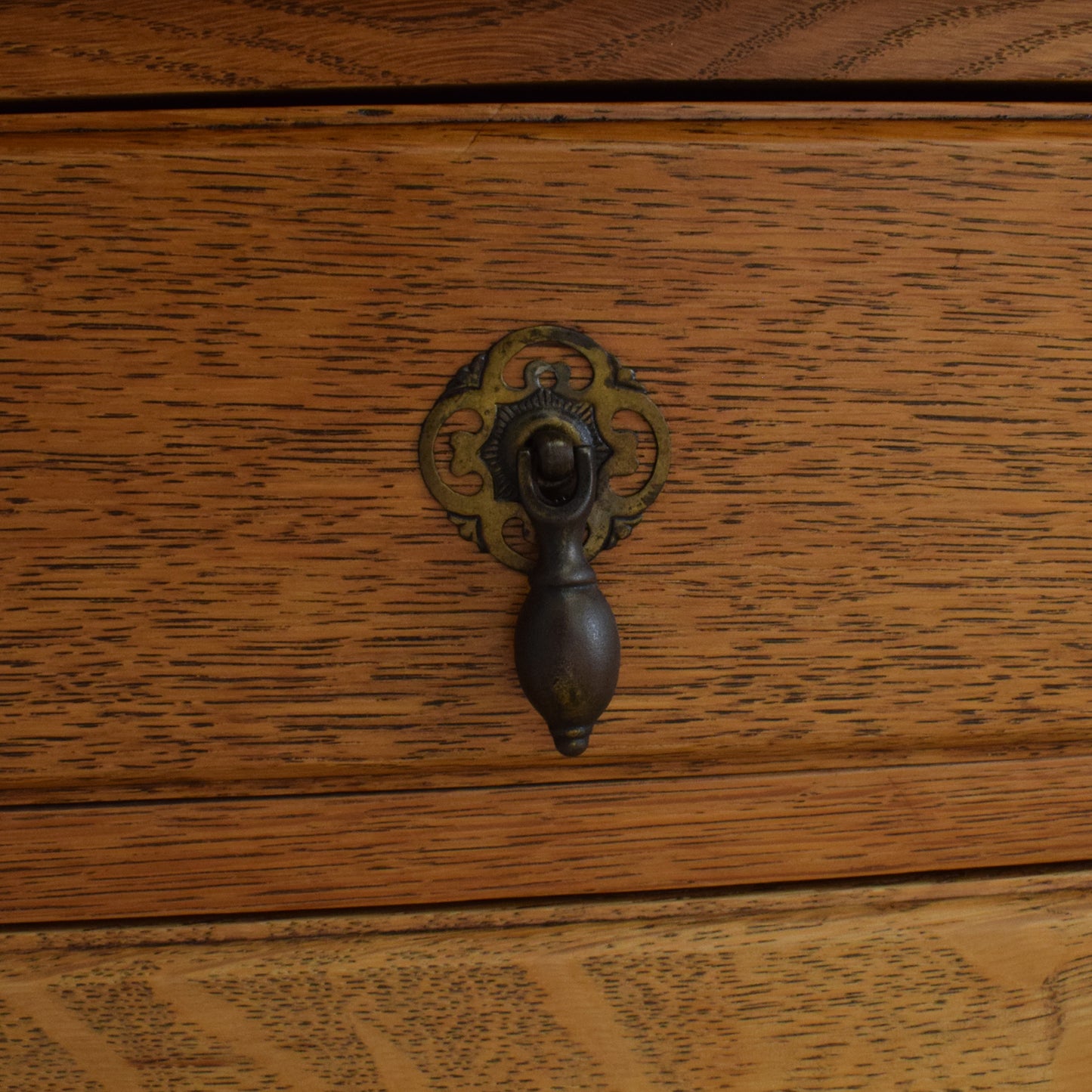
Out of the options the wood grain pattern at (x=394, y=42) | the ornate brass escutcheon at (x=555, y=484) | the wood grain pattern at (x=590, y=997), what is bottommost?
the wood grain pattern at (x=590, y=997)

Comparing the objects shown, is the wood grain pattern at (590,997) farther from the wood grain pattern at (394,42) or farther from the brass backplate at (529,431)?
the wood grain pattern at (394,42)

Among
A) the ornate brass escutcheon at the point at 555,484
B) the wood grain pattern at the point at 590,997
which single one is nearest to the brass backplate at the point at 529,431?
the ornate brass escutcheon at the point at 555,484

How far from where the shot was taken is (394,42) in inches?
10.1

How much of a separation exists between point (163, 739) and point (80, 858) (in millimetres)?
57

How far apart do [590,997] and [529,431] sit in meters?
0.19

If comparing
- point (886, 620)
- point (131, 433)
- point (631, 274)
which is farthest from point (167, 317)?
point (886, 620)

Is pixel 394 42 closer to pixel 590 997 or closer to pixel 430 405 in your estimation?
pixel 430 405

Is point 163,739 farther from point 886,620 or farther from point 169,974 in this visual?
point 886,620

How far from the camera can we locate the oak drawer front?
26cm

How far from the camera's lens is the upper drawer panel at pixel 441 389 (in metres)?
0.26

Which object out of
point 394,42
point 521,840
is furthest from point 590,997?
point 394,42

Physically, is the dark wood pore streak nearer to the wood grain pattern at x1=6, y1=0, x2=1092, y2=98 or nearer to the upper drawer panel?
the upper drawer panel

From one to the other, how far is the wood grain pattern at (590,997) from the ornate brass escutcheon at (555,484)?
0.10 m

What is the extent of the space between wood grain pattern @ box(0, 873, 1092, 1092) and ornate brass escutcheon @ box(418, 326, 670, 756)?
4.0 inches
